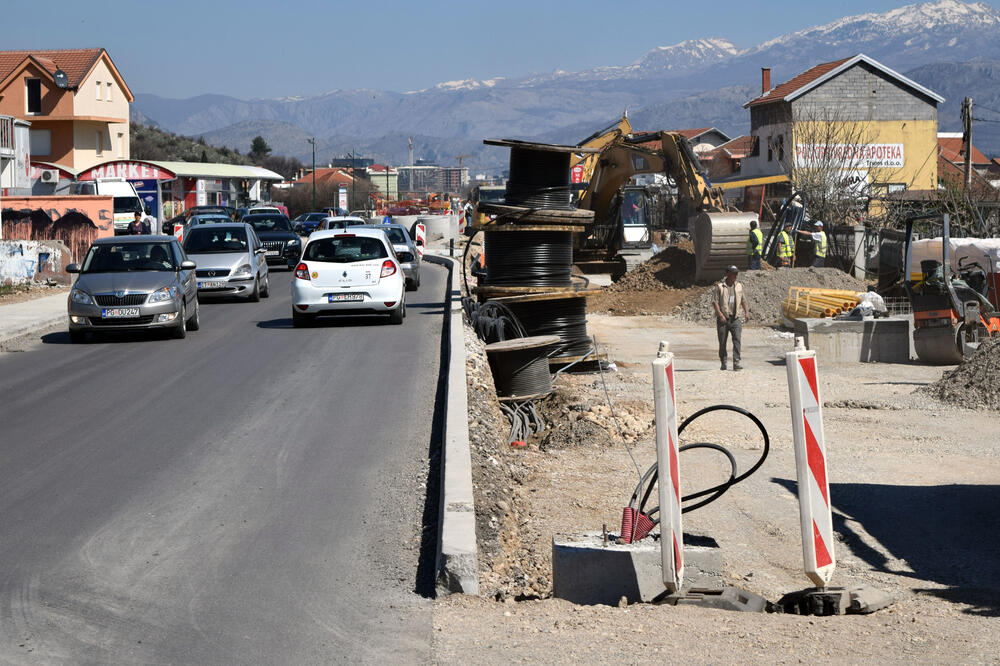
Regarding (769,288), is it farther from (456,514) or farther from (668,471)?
(668,471)

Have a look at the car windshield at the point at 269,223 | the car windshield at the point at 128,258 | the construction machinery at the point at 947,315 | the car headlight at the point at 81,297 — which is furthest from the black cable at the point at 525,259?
the car windshield at the point at 269,223

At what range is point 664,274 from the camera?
32.8 m

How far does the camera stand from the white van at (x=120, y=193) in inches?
1928

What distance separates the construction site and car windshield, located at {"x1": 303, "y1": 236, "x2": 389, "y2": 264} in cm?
199

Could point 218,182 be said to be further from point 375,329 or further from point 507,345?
point 507,345

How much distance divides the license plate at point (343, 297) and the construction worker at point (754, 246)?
40.6 feet

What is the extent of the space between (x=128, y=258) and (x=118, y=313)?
5.42ft

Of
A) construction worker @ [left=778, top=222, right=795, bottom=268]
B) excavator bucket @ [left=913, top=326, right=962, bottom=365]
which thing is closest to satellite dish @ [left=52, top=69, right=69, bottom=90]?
construction worker @ [left=778, top=222, right=795, bottom=268]

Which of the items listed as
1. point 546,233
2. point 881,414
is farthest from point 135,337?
point 881,414

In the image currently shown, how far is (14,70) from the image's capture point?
7388 centimetres

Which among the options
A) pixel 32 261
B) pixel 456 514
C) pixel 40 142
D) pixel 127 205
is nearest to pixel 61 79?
pixel 40 142

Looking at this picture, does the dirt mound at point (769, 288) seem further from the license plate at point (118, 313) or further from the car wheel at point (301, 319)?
the license plate at point (118, 313)

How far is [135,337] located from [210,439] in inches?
382

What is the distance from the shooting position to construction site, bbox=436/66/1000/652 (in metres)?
6.12
